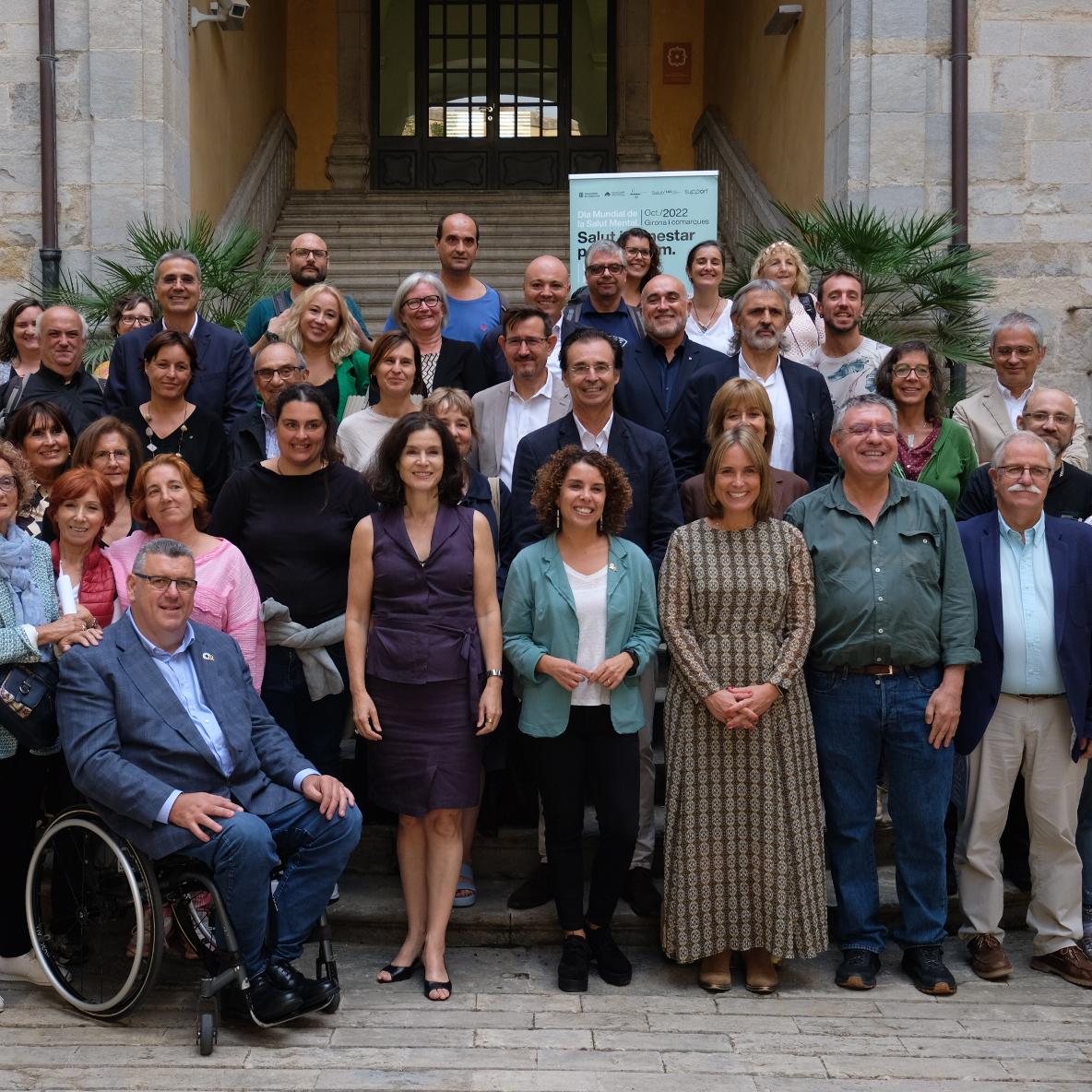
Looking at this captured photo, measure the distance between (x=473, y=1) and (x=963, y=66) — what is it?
7912 millimetres

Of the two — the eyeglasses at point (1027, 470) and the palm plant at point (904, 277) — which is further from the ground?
the palm plant at point (904, 277)

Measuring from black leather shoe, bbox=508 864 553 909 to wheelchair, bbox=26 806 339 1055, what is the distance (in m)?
0.84

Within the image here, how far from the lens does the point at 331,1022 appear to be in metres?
4.78

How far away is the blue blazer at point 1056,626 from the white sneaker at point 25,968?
333 cm

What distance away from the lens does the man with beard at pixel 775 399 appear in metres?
6.04

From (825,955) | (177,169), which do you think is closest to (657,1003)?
(825,955)

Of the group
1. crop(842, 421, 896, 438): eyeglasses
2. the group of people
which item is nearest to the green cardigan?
the group of people

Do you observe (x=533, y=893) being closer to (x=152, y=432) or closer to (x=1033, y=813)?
(x=1033, y=813)

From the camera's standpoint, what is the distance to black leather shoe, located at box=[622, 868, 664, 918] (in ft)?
17.8

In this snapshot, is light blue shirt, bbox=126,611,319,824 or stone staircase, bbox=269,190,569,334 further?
stone staircase, bbox=269,190,569,334

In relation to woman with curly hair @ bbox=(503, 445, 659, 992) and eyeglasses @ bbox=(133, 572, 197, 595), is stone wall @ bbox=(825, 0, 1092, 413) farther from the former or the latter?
eyeglasses @ bbox=(133, 572, 197, 595)

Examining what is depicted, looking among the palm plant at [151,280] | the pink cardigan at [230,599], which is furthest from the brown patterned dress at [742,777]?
the palm plant at [151,280]

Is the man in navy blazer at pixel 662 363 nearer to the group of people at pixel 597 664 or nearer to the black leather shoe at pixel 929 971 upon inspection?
the group of people at pixel 597 664

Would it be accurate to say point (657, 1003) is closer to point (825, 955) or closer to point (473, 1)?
point (825, 955)
